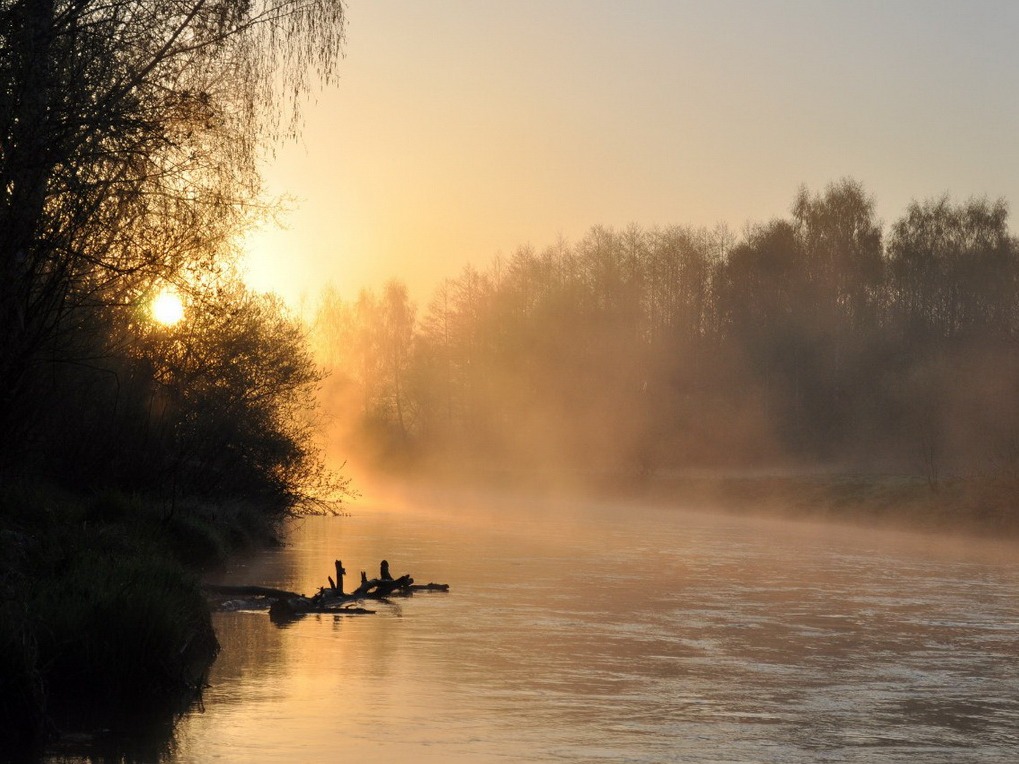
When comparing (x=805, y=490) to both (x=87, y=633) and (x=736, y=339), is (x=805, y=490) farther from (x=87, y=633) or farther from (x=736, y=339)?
(x=87, y=633)

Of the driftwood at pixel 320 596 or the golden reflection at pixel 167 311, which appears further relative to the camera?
the golden reflection at pixel 167 311

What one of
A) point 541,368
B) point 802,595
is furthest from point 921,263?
point 802,595

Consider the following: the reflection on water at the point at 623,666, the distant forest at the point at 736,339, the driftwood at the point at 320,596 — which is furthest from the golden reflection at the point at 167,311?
the distant forest at the point at 736,339

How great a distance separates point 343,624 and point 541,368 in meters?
66.0

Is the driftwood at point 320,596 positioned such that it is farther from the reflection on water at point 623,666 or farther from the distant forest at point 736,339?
the distant forest at point 736,339

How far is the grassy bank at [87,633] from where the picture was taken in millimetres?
12211

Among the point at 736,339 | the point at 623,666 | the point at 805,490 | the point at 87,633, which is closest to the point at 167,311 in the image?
the point at 623,666

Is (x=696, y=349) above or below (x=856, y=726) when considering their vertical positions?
above

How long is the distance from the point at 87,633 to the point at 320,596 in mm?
9139

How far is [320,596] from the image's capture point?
74.0 ft

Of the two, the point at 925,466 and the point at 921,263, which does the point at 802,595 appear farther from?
the point at 921,263

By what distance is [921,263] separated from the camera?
278 feet

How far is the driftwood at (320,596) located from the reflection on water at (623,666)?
45cm

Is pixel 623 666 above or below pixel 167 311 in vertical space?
below
